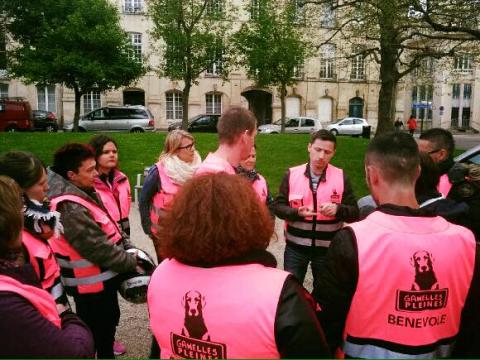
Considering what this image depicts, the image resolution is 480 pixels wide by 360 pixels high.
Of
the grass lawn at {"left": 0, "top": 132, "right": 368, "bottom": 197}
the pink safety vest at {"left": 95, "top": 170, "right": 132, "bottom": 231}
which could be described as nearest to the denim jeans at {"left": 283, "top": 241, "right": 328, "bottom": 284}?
the pink safety vest at {"left": 95, "top": 170, "right": 132, "bottom": 231}

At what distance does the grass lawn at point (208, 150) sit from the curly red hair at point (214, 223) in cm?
961

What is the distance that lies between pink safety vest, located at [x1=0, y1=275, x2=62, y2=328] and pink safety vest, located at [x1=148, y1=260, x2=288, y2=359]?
419 mm

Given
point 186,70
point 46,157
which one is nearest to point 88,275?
point 46,157

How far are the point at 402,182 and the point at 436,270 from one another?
46cm

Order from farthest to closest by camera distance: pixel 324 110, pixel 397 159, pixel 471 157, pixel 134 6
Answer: pixel 324 110, pixel 134 6, pixel 471 157, pixel 397 159

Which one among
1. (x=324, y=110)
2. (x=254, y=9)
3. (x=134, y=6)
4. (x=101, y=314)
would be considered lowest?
(x=101, y=314)

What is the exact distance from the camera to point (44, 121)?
3080 centimetres

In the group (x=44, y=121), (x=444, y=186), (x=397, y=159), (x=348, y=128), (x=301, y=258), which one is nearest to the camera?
(x=397, y=159)

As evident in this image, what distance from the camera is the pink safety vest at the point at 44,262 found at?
240 cm

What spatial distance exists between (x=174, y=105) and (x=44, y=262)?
127 feet

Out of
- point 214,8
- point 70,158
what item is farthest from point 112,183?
point 214,8

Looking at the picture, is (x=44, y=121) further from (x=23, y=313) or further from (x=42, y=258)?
(x=23, y=313)

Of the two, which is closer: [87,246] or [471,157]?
[87,246]

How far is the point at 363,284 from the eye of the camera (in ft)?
6.87
